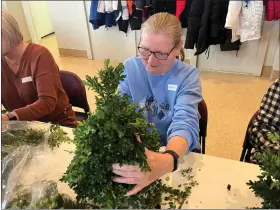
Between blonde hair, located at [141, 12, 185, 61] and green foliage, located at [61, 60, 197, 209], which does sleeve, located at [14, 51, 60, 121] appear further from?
green foliage, located at [61, 60, 197, 209]

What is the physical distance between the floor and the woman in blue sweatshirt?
28.2 inches

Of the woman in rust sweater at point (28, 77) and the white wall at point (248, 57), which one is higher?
the woman in rust sweater at point (28, 77)

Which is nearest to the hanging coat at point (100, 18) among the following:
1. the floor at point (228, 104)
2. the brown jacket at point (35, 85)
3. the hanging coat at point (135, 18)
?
the hanging coat at point (135, 18)

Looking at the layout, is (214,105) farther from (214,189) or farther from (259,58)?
(214,189)

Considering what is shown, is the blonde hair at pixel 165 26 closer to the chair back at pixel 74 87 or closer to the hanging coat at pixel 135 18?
the chair back at pixel 74 87

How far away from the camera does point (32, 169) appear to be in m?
0.89

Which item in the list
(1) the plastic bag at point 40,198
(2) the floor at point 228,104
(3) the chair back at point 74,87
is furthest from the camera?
(2) the floor at point 228,104

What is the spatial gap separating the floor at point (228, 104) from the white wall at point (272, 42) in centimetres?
21

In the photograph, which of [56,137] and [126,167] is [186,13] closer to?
[56,137]

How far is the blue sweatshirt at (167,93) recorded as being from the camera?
0.98m

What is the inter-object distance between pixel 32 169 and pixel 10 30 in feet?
2.17

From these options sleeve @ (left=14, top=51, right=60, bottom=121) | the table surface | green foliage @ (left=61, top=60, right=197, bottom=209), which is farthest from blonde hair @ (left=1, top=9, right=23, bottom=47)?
green foliage @ (left=61, top=60, right=197, bottom=209)

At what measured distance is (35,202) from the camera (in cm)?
70

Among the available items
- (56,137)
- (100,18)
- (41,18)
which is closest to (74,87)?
(56,137)
